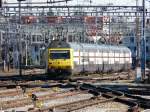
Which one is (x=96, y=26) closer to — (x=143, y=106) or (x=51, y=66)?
(x=51, y=66)

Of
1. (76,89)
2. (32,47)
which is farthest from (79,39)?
(76,89)

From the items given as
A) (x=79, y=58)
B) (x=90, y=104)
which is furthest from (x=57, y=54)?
(x=90, y=104)

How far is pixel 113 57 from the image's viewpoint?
4144 cm

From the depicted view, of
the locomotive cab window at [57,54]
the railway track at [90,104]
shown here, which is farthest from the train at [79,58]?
the railway track at [90,104]

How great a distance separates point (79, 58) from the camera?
112ft

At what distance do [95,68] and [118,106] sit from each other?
814 inches

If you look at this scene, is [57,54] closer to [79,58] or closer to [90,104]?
[79,58]

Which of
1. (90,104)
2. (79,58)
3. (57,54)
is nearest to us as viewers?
(90,104)

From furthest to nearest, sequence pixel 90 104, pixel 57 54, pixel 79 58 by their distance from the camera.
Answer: pixel 79 58 < pixel 57 54 < pixel 90 104

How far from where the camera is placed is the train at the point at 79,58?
1280 inches

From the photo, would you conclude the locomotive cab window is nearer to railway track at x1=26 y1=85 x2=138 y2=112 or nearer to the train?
the train

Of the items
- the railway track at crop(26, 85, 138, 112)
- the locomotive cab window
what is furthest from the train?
the railway track at crop(26, 85, 138, 112)

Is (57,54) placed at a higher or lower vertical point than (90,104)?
higher

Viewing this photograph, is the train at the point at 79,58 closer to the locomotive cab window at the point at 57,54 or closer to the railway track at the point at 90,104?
the locomotive cab window at the point at 57,54
